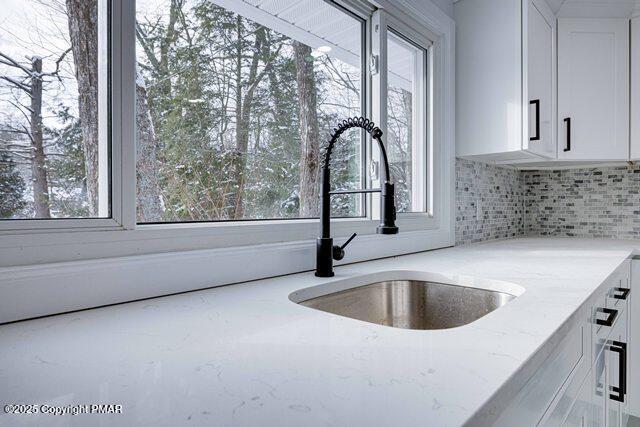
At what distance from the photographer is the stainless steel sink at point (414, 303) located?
115cm

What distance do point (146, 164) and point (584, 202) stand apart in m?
2.82

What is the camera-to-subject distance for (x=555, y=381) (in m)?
0.74

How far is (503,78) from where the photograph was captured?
1.92 metres

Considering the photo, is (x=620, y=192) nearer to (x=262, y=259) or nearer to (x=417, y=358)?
(x=262, y=259)

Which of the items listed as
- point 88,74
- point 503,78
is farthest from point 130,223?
point 503,78

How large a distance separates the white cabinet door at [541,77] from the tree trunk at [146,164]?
1.65m

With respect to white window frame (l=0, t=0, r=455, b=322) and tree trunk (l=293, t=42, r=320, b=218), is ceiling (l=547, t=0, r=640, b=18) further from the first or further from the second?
tree trunk (l=293, t=42, r=320, b=218)

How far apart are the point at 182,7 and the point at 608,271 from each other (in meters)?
1.50

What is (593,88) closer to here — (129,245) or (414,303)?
(414,303)

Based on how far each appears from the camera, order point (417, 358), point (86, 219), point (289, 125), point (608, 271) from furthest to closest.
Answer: point (289, 125) → point (608, 271) → point (86, 219) → point (417, 358)

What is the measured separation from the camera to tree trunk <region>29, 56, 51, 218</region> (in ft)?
2.68

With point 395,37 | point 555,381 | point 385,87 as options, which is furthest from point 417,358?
point 395,37

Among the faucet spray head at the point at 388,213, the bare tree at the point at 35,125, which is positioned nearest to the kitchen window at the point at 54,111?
the bare tree at the point at 35,125

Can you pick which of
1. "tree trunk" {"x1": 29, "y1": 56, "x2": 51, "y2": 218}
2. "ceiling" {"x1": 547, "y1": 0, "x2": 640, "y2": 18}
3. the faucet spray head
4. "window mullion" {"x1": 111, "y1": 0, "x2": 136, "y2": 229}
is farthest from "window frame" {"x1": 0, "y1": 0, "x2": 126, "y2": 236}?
"ceiling" {"x1": 547, "y1": 0, "x2": 640, "y2": 18}
